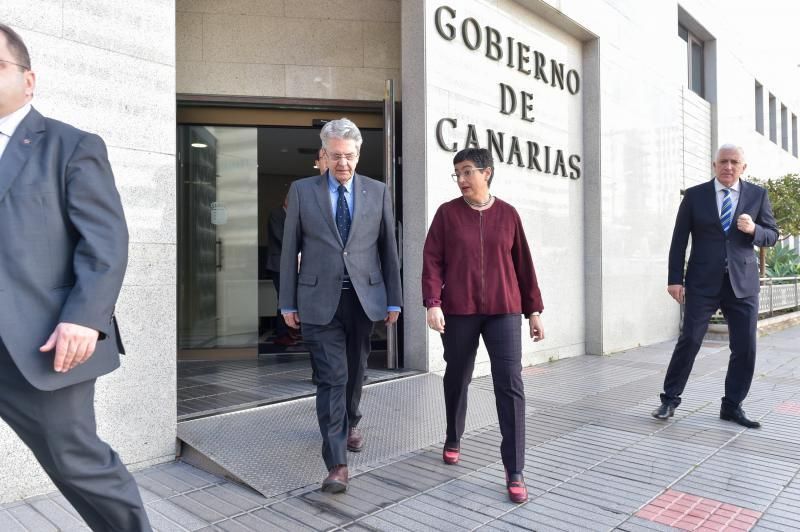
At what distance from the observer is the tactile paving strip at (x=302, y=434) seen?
3477 mm

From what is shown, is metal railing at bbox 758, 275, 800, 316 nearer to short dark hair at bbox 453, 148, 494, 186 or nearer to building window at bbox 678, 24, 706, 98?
building window at bbox 678, 24, 706, 98

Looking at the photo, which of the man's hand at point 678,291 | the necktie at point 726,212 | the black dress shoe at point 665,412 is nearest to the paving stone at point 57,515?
the black dress shoe at point 665,412

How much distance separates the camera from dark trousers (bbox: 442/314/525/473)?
3.22 metres

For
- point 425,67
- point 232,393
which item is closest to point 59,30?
point 232,393

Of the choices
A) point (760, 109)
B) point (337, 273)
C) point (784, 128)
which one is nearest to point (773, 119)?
point (784, 128)

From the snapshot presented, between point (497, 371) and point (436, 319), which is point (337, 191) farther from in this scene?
point (497, 371)

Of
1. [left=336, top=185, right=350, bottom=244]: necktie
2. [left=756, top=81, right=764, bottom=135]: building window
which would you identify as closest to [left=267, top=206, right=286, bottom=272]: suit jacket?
[left=336, top=185, right=350, bottom=244]: necktie

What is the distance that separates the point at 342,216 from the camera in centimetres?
346

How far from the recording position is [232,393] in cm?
520

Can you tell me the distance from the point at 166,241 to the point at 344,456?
5.49 ft

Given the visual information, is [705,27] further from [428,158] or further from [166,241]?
[166,241]

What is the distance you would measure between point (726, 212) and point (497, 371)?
240 centimetres

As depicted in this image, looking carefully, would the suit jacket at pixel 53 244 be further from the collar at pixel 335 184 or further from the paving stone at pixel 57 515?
the collar at pixel 335 184

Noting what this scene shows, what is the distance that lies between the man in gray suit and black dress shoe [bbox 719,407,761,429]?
2.83 meters
